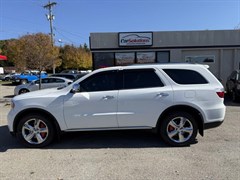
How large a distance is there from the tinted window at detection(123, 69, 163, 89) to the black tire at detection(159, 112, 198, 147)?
0.78 m

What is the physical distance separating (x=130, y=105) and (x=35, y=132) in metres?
2.16

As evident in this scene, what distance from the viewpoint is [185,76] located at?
5.38 meters

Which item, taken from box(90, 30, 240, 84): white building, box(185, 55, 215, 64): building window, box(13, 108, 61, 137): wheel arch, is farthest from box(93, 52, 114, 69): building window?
box(13, 108, 61, 137): wheel arch

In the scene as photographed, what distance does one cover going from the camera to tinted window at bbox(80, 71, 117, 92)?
529cm

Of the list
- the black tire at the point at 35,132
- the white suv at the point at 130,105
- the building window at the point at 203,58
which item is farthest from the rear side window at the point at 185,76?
the building window at the point at 203,58

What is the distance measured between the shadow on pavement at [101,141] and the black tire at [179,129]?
9.4 inches

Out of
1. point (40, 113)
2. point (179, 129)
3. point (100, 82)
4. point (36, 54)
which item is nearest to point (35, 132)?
point (40, 113)

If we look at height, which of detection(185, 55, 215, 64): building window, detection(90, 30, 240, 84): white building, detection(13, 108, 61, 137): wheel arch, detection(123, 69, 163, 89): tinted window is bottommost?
detection(13, 108, 61, 137): wheel arch

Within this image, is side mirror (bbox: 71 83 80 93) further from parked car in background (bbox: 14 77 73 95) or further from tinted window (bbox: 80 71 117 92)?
parked car in background (bbox: 14 77 73 95)

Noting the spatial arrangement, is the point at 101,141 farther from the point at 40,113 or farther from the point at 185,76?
the point at 185,76

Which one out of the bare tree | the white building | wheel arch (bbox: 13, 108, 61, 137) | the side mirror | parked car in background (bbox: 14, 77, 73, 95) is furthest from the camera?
parked car in background (bbox: 14, 77, 73, 95)

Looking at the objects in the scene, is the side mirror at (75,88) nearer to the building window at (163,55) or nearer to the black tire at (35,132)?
the black tire at (35,132)

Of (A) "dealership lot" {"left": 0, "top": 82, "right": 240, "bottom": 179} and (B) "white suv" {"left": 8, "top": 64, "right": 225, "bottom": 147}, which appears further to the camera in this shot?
(B) "white suv" {"left": 8, "top": 64, "right": 225, "bottom": 147}

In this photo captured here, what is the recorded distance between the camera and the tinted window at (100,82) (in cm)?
529
